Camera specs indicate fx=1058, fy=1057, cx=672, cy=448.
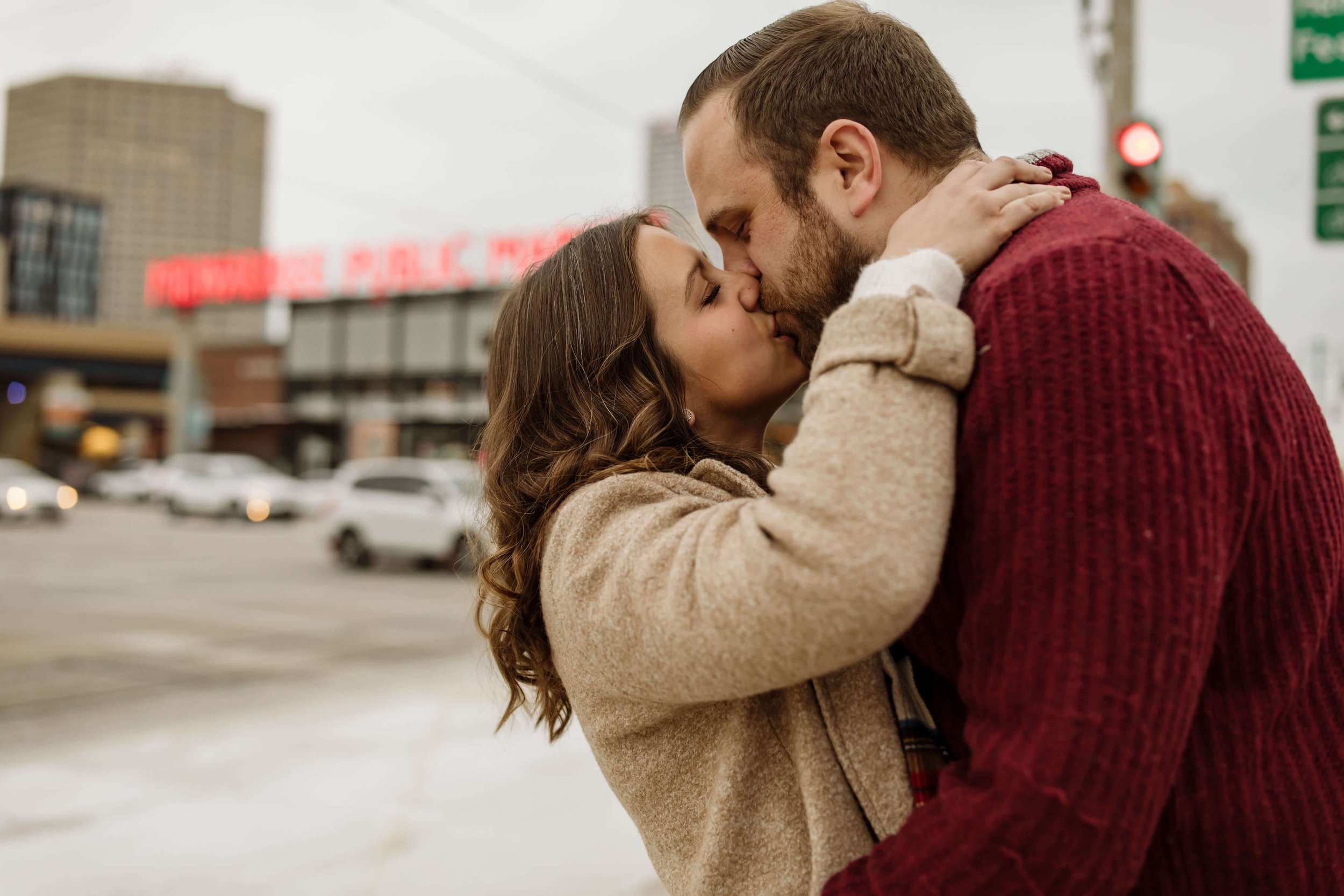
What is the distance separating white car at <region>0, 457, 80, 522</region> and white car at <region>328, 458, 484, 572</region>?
12.2m

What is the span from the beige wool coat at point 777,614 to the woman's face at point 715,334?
0.24 m

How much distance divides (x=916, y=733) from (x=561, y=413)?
28.1 inches

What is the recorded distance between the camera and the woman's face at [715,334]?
5.40 ft

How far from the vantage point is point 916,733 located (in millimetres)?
1217

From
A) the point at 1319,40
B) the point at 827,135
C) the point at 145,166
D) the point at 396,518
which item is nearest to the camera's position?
the point at 827,135

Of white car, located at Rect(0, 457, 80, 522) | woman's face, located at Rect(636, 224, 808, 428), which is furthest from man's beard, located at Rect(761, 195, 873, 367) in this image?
white car, located at Rect(0, 457, 80, 522)

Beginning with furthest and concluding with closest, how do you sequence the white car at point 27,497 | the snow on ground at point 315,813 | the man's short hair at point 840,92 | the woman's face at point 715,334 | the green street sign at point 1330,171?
1. the white car at point 27,497
2. the green street sign at point 1330,171
3. the snow on ground at point 315,813
4. the woman's face at point 715,334
5. the man's short hair at point 840,92

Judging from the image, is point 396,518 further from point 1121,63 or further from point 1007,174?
point 1007,174

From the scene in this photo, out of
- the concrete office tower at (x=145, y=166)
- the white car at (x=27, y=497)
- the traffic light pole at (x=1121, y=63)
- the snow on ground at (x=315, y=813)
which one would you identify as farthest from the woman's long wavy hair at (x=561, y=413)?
the white car at (x=27, y=497)

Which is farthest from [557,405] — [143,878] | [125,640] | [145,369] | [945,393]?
[145,369]

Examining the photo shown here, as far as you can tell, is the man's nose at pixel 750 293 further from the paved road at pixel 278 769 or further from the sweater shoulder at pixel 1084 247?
the paved road at pixel 278 769

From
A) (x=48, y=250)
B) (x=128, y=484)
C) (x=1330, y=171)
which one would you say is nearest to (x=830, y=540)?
(x=1330, y=171)

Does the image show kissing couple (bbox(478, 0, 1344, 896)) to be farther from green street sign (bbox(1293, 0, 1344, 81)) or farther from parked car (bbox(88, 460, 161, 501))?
parked car (bbox(88, 460, 161, 501))

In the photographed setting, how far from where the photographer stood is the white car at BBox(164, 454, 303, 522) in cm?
2738
